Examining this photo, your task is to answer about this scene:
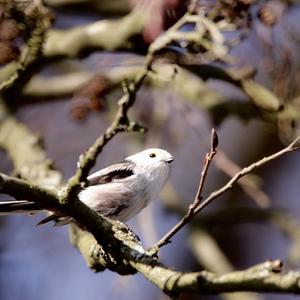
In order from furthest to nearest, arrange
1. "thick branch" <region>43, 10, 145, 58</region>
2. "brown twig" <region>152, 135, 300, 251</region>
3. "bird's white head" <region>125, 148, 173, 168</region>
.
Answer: "thick branch" <region>43, 10, 145, 58</region>, "bird's white head" <region>125, 148, 173, 168</region>, "brown twig" <region>152, 135, 300, 251</region>

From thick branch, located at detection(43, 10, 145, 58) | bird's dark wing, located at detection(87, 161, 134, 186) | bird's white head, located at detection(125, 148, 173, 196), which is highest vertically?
thick branch, located at detection(43, 10, 145, 58)

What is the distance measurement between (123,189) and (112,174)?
149 mm

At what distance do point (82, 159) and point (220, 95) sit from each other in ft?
6.98

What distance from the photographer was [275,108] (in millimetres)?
3320

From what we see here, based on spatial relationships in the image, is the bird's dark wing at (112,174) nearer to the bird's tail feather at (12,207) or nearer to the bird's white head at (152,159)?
the bird's white head at (152,159)

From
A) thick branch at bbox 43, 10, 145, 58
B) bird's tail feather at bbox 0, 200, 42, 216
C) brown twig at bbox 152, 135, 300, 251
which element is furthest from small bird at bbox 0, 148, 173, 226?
brown twig at bbox 152, 135, 300, 251

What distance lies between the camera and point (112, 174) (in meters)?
3.14

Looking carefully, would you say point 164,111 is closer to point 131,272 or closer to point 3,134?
point 3,134

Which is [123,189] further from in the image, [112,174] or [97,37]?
[97,37]

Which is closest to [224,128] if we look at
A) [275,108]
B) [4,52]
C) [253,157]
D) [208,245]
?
[253,157]

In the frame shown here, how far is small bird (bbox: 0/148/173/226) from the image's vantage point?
9.70ft

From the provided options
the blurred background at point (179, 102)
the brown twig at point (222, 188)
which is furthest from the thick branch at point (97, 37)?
the brown twig at point (222, 188)

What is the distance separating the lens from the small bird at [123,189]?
9.70ft

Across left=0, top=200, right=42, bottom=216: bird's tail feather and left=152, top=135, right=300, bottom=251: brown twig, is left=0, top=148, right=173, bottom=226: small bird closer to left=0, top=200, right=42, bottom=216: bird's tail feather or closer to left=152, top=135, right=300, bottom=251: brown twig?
left=0, top=200, right=42, bottom=216: bird's tail feather
